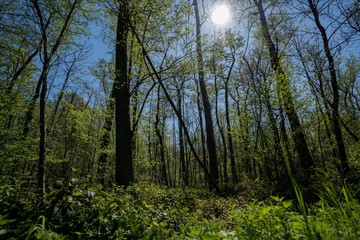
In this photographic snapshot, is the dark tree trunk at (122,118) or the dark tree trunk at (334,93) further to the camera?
the dark tree trunk at (334,93)

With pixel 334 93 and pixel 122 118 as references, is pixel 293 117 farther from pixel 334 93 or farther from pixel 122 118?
pixel 122 118

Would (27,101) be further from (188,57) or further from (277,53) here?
(277,53)

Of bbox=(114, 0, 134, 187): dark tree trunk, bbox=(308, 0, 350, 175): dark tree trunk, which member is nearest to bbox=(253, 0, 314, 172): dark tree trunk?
bbox=(308, 0, 350, 175): dark tree trunk

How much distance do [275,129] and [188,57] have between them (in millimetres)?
4097

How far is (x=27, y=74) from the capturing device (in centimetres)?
927

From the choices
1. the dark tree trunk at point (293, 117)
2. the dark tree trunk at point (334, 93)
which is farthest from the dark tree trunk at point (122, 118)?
the dark tree trunk at point (334, 93)

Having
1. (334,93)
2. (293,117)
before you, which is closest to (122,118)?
(293,117)

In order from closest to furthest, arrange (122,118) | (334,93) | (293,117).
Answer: (122,118) < (334,93) < (293,117)

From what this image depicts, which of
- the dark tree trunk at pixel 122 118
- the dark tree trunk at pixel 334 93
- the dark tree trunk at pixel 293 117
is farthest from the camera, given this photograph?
the dark tree trunk at pixel 293 117

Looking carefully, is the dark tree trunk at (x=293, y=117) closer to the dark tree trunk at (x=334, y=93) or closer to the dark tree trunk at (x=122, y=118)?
the dark tree trunk at (x=334, y=93)

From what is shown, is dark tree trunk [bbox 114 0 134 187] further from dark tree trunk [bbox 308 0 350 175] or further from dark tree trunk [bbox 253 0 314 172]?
dark tree trunk [bbox 308 0 350 175]

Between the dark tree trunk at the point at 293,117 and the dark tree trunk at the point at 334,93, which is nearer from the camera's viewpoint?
the dark tree trunk at the point at 334,93

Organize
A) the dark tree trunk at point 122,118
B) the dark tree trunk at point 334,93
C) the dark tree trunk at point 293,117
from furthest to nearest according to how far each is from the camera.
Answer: the dark tree trunk at point 293,117
the dark tree trunk at point 334,93
the dark tree trunk at point 122,118

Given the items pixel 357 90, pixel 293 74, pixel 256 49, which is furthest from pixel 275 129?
pixel 357 90
